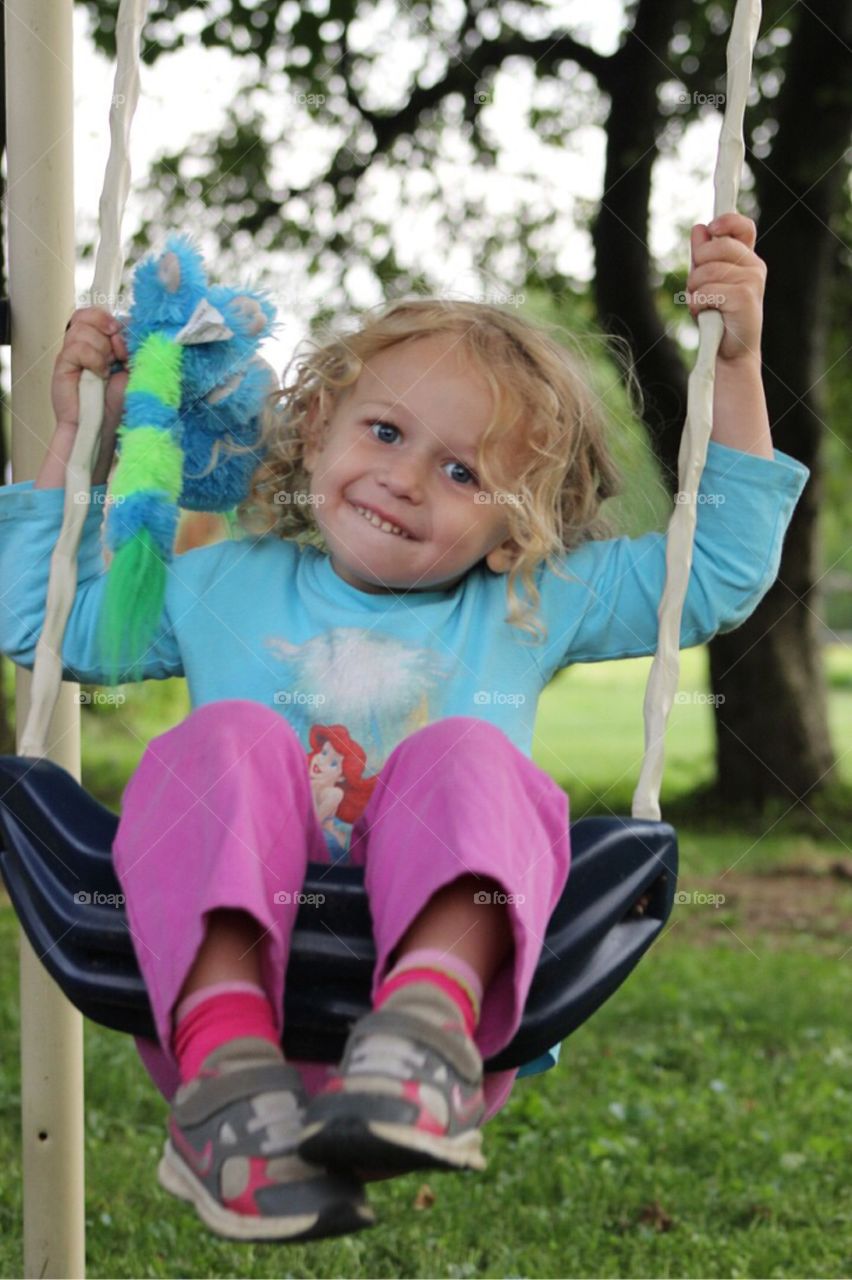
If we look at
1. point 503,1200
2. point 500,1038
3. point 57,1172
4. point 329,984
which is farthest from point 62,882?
point 503,1200

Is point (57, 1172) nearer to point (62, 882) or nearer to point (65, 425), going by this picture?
point (62, 882)

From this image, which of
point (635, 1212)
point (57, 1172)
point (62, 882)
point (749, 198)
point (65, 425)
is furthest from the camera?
point (749, 198)

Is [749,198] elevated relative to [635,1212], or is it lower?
elevated

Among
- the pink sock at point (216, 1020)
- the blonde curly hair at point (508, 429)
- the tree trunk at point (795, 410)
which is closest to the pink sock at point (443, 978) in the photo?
the pink sock at point (216, 1020)

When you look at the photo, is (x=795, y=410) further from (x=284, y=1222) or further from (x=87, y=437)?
(x=284, y=1222)

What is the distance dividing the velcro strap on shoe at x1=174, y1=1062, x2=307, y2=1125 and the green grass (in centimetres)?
149

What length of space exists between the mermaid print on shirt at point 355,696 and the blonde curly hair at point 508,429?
16 centimetres

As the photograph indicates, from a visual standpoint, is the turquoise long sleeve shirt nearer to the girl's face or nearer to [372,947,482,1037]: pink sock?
the girl's face

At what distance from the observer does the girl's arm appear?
6.05 feet

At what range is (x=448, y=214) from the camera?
304 inches

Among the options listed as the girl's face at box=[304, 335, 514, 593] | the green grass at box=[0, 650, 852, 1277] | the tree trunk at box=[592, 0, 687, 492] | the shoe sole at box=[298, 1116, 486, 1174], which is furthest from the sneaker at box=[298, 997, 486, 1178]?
the tree trunk at box=[592, 0, 687, 492]

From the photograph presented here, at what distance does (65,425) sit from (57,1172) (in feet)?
3.98

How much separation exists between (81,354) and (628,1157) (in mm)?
2132

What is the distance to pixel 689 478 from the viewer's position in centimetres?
174
